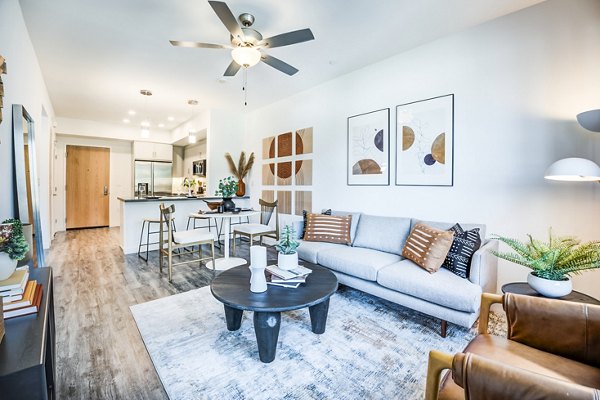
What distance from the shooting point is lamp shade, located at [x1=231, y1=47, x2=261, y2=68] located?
7.95 feet

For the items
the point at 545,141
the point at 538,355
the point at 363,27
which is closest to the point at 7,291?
the point at 538,355

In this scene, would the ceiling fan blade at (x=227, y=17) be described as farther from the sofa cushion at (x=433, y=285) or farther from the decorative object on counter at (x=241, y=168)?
the decorative object on counter at (x=241, y=168)

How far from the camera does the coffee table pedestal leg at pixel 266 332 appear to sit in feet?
5.94

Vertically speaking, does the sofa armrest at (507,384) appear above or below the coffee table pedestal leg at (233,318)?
above

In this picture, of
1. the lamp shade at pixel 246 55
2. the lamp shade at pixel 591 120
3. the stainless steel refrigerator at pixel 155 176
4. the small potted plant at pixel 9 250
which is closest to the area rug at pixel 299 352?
the small potted plant at pixel 9 250

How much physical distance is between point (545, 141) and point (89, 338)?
4.14 m

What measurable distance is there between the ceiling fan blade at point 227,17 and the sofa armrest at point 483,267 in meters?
2.73

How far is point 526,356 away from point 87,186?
29.9 ft

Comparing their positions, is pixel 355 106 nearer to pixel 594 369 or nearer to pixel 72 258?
pixel 594 369

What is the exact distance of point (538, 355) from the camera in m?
1.21

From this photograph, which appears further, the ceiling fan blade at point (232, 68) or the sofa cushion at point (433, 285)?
the ceiling fan blade at point (232, 68)

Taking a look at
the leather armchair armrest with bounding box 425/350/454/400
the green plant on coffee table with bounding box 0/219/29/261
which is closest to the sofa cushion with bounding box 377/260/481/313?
the leather armchair armrest with bounding box 425/350/454/400

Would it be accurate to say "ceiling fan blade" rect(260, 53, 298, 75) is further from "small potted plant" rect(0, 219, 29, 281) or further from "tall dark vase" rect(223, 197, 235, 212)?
"small potted plant" rect(0, 219, 29, 281)

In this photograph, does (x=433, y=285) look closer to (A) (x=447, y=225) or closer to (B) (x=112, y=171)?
(A) (x=447, y=225)
